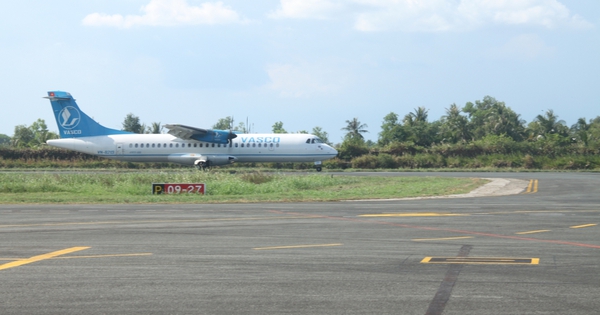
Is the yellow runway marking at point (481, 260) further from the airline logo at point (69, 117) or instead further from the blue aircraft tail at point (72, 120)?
the airline logo at point (69, 117)

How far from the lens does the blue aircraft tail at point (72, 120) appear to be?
A: 4988 cm

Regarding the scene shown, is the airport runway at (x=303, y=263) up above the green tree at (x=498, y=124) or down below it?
below

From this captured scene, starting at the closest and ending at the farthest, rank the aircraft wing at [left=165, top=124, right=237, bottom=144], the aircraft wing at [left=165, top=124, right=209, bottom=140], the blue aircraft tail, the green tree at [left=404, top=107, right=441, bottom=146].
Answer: the aircraft wing at [left=165, top=124, right=209, bottom=140], the aircraft wing at [left=165, top=124, right=237, bottom=144], the blue aircraft tail, the green tree at [left=404, top=107, right=441, bottom=146]

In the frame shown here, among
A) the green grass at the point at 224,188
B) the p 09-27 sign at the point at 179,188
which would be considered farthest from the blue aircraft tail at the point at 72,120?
the p 09-27 sign at the point at 179,188

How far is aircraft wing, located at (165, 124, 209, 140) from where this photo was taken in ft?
154

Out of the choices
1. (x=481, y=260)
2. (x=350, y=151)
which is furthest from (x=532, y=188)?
(x=350, y=151)

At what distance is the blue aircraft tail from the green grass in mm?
14218

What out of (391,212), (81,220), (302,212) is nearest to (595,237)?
(391,212)

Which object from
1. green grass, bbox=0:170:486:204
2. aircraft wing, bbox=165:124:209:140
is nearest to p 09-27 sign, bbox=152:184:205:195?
green grass, bbox=0:170:486:204

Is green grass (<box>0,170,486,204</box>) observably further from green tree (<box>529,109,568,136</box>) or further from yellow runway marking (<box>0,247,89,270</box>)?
green tree (<box>529,109,568,136</box>)

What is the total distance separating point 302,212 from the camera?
1916 centimetres

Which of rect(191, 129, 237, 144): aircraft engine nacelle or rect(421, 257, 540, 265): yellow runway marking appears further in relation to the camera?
rect(191, 129, 237, 144): aircraft engine nacelle

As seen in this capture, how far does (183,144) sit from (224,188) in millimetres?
19860

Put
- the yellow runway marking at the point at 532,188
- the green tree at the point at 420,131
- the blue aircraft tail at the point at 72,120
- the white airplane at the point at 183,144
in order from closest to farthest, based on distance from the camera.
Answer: the yellow runway marking at the point at 532,188 < the white airplane at the point at 183,144 < the blue aircraft tail at the point at 72,120 < the green tree at the point at 420,131
